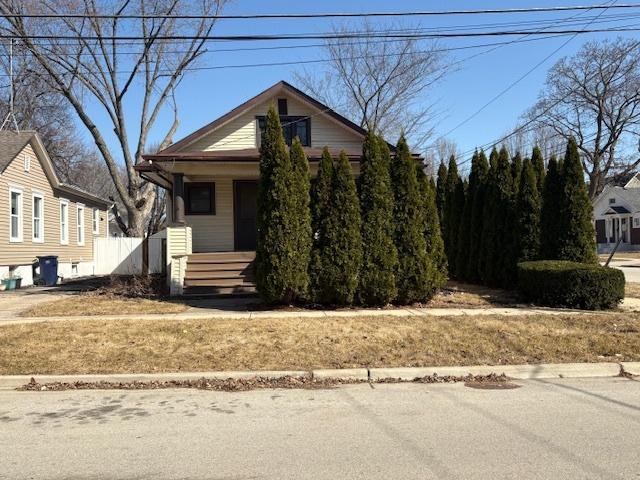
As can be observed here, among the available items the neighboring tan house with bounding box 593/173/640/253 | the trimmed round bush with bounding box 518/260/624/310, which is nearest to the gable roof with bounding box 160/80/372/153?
the trimmed round bush with bounding box 518/260/624/310

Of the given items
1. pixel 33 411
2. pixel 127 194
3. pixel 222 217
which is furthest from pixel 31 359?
pixel 127 194

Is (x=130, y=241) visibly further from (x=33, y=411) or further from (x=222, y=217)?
(x=33, y=411)

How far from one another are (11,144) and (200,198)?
7.65 meters

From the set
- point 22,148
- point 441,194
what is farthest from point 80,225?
point 441,194

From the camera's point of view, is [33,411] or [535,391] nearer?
[33,411]

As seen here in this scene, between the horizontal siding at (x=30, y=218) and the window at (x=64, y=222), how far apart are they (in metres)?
0.30

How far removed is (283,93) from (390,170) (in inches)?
294

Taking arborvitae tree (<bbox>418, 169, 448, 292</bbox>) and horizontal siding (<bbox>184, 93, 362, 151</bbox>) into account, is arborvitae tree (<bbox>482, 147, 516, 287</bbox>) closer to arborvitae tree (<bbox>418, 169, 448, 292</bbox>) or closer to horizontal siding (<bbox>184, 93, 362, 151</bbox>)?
arborvitae tree (<bbox>418, 169, 448, 292</bbox>)

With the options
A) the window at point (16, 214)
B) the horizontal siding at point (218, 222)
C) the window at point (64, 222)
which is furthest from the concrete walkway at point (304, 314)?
the window at point (64, 222)

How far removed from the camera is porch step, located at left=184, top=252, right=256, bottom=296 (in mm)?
13992

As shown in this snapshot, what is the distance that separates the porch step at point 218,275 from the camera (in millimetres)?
13992

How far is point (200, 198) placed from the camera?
17.8 meters

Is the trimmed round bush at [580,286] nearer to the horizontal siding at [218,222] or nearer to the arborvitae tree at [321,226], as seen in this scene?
the arborvitae tree at [321,226]

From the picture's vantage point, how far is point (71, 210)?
2497 centimetres
